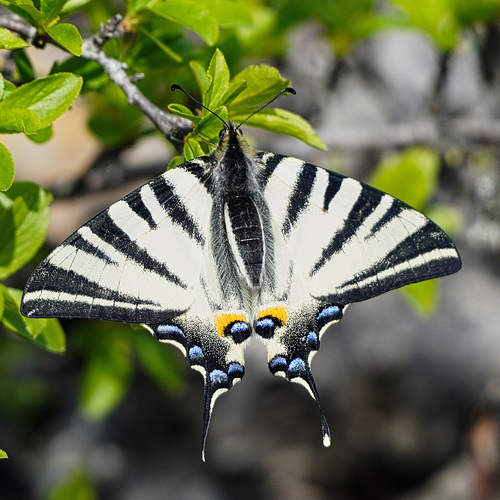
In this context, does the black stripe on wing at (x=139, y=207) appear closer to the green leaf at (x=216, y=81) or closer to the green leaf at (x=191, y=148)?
the green leaf at (x=191, y=148)

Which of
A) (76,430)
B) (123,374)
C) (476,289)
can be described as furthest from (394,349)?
(76,430)

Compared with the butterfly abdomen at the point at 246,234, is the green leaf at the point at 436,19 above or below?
above

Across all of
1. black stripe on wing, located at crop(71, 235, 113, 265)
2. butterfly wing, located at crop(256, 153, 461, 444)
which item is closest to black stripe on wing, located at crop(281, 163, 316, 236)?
butterfly wing, located at crop(256, 153, 461, 444)

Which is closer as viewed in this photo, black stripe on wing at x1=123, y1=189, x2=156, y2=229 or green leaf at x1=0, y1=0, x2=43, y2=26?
green leaf at x1=0, y1=0, x2=43, y2=26

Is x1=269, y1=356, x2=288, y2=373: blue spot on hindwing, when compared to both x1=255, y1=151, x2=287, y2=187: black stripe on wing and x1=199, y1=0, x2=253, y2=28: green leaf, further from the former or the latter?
x1=199, y1=0, x2=253, y2=28: green leaf

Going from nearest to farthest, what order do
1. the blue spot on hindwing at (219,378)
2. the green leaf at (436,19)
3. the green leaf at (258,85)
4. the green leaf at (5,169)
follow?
the green leaf at (5,169)
the green leaf at (258,85)
the blue spot on hindwing at (219,378)
the green leaf at (436,19)

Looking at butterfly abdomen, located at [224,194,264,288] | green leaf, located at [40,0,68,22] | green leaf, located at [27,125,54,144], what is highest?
green leaf, located at [40,0,68,22]

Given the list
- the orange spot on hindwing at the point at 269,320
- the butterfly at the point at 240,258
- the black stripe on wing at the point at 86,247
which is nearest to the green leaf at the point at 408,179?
the butterfly at the point at 240,258
